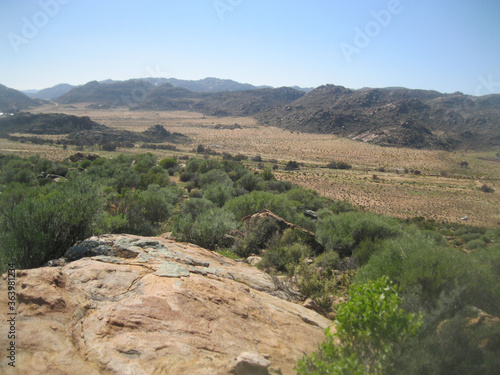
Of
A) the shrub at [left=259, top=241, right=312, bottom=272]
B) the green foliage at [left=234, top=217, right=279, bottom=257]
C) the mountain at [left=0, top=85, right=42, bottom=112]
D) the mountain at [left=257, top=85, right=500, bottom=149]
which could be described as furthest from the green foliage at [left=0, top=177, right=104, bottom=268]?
the mountain at [left=0, top=85, right=42, bottom=112]

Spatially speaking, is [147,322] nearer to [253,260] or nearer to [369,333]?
[369,333]

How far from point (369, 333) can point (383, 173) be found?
2172 inches

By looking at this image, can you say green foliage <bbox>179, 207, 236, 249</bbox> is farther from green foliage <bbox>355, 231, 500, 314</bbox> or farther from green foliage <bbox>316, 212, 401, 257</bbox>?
green foliage <bbox>355, 231, 500, 314</bbox>

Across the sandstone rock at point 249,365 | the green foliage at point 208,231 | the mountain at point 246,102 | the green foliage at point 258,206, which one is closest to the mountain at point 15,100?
the mountain at point 246,102

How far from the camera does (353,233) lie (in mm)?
13281

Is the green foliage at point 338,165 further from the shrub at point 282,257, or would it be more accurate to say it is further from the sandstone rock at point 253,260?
the sandstone rock at point 253,260

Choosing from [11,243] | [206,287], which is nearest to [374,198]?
[206,287]

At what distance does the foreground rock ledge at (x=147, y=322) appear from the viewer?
4.38 m

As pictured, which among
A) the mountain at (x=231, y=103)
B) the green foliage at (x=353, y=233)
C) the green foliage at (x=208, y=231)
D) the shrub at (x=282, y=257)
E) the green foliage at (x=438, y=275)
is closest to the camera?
the green foliage at (x=438, y=275)

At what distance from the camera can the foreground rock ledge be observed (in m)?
4.38

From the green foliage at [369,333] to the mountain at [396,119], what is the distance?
3612 inches

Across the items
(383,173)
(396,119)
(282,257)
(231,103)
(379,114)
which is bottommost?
(282,257)

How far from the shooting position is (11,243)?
7.82 metres

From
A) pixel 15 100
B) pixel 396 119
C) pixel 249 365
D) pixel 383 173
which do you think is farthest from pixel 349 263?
pixel 15 100
